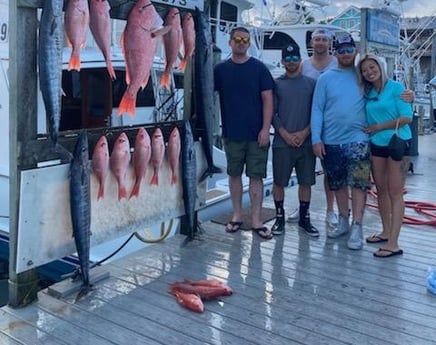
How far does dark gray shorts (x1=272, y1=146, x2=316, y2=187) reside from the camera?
4.47 metres

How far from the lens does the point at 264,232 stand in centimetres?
444

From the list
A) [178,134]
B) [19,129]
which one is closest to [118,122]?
[178,134]

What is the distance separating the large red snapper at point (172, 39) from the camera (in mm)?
3551

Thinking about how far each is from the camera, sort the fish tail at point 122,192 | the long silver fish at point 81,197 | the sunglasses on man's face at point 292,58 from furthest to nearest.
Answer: the sunglasses on man's face at point 292,58 < the fish tail at point 122,192 < the long silver fish at point 81,197

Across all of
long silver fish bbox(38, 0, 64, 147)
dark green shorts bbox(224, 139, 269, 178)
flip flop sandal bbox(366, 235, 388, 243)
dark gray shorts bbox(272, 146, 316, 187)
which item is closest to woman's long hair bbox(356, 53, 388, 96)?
dark gray shorts bbox(272, 146, 316, 187)

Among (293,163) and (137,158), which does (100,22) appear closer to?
(137,158)

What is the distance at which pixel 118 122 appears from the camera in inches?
272

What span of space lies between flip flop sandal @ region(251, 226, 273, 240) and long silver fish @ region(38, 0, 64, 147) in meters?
2.17

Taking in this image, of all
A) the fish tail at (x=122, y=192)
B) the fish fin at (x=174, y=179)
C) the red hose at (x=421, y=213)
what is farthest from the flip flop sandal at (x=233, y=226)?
the red hose at (x=421, y=213)

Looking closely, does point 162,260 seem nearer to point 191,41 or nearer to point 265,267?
point 265,267

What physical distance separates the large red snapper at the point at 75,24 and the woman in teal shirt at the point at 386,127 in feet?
6.91

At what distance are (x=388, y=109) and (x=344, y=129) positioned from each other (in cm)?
38

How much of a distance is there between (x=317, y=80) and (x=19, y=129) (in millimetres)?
2382

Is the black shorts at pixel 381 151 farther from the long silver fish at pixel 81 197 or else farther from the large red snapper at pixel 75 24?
the large red snapper at pixel 75 24
